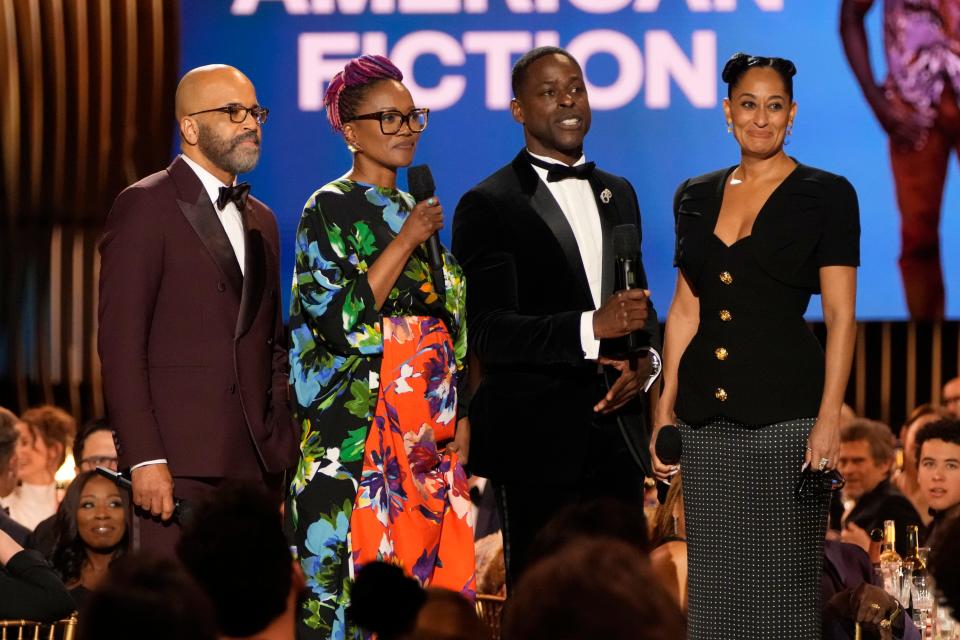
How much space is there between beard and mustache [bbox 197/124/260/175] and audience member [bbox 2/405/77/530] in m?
2.94

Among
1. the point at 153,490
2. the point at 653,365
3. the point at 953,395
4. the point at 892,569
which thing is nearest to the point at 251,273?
the point at 153,490

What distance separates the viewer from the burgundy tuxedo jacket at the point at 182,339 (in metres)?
3.25

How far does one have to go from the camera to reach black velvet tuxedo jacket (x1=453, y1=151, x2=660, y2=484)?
3412mm

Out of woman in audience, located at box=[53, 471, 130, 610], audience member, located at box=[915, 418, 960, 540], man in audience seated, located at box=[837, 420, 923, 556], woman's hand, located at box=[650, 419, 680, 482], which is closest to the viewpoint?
woman's hand, located at box=[650, 419, 680, 482]

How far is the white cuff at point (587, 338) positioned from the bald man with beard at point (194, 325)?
0.68 meters

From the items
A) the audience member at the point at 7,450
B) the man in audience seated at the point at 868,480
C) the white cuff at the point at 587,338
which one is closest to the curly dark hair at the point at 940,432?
the man in audience seated at the point at 868,480

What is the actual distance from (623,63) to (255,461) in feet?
12.5

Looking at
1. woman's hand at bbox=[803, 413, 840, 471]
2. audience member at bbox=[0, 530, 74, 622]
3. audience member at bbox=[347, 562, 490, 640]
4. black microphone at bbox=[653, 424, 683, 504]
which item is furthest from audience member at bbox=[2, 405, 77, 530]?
audience member at bbox=[347, 562, 490, 640]

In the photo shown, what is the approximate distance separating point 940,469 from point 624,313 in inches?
91.7

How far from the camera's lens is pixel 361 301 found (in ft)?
10.5

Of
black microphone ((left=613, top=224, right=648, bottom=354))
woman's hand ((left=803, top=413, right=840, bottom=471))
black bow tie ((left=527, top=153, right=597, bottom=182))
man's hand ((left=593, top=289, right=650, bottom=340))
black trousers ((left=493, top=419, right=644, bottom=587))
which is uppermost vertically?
black bow tie ((left=527, top=153, right=597, bottom=182))

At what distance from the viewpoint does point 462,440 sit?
136 inches

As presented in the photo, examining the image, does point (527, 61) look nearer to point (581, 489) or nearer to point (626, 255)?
point (626, 255)

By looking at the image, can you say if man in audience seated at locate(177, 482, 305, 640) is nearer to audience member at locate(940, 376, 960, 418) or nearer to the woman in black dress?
the woman in black dress
